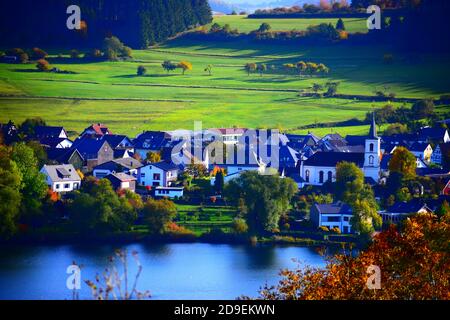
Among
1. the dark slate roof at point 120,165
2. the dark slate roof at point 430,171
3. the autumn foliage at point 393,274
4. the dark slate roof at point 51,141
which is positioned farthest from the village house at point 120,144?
the autumn foliage at point 393,274

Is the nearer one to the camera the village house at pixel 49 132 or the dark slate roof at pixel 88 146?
the dark slate roof at pixel 88 146

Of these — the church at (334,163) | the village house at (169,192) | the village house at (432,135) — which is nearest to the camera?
the village house at (169,192)

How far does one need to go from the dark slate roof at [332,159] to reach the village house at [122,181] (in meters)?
3.71

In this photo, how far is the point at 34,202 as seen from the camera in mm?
17375

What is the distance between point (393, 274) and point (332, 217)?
858 cm

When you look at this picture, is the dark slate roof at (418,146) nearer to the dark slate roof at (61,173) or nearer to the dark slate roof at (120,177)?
the dark slate roof at (120,177)

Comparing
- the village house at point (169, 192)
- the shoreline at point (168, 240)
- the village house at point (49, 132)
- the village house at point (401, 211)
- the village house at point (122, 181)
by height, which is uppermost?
the village house at point (49, 132)

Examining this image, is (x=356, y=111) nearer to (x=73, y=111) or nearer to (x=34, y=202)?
(x=73, y=111)

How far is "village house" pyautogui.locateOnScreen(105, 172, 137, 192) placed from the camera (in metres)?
19.3

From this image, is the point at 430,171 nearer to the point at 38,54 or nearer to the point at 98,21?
the point at 38,54

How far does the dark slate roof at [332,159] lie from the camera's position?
21844mm

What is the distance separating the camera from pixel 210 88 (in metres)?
31.6

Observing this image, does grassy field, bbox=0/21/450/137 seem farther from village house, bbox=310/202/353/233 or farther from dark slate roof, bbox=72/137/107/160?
village house, bbox=310/202/353/233
